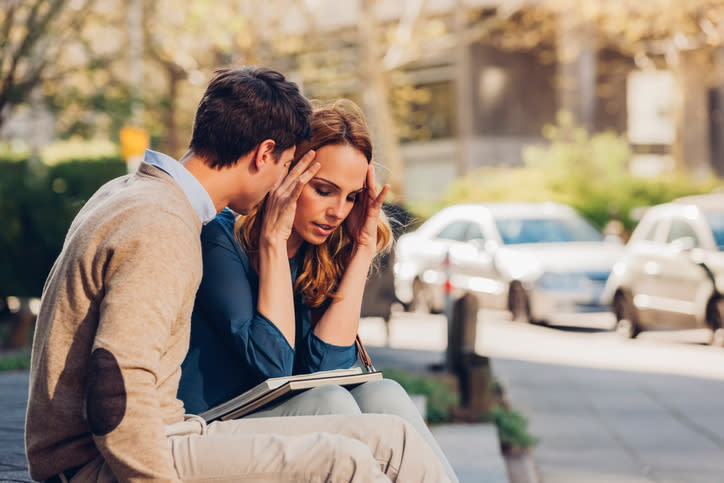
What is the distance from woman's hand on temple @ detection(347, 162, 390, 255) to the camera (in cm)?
372

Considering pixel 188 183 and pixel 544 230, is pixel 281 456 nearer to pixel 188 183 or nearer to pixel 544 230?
pixel 188 183

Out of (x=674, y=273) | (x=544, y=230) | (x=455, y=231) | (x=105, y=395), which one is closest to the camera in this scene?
(x=105, y=395)

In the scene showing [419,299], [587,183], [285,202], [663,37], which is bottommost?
[419,299]

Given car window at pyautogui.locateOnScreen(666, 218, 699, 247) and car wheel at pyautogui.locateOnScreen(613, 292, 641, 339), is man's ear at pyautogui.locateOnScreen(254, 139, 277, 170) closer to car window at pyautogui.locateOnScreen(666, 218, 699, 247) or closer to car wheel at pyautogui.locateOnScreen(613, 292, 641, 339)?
car window at pyautogui.locateOnScreen(666, 218, 699, 247)

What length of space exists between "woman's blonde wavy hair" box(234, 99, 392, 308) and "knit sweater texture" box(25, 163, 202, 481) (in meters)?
0.77

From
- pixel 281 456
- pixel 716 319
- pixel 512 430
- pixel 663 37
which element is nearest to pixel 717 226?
pixel 716 319

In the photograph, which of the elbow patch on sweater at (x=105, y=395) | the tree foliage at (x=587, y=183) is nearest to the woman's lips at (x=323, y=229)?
the elbow patch on sweater at (x=105, y=395)

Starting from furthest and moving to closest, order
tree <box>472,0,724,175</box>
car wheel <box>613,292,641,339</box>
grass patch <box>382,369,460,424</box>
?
tree <box>472,0,724,175</box>
car wheel <box>613,292,641,339</box>
grass patch <box>382,369,460,424</box>

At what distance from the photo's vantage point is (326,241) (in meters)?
3.80

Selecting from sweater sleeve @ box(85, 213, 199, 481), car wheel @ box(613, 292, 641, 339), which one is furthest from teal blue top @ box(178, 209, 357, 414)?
car wheel @ box(613, 292, 641, 339)

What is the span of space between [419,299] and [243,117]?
49.0ft

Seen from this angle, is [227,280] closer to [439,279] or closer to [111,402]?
[111,402]

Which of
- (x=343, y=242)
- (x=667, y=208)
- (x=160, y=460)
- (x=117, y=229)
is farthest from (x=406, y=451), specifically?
(x=667, y=208)

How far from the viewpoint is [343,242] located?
382 cm
